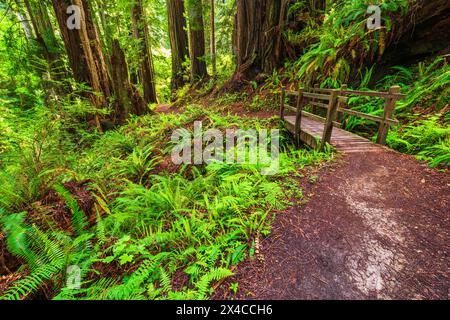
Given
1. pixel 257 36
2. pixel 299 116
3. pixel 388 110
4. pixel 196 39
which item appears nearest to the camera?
pixel 388 110

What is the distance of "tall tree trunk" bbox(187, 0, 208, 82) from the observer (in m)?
11.8

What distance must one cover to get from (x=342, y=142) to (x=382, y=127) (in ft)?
2.72

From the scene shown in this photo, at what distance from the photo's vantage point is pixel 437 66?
5.22 m

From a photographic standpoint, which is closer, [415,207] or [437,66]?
[415,207]

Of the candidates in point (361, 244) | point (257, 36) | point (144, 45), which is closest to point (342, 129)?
point (361, 244)

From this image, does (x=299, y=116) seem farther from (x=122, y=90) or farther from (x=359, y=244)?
(x=122, y=90)

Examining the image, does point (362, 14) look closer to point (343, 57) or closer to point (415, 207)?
point (343, 57)

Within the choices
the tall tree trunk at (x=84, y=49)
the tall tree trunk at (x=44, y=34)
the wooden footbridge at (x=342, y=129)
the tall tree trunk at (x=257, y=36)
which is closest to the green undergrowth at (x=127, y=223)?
the wooden footbridge at (x=342, y=129)

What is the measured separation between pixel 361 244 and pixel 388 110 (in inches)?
132

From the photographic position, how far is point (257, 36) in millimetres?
8766

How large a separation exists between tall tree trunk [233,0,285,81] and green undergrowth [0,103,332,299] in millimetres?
6210
